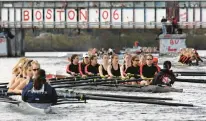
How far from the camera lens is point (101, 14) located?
119 meters

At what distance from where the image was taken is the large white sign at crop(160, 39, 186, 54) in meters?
112

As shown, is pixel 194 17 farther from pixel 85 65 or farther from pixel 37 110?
pixel 37 110

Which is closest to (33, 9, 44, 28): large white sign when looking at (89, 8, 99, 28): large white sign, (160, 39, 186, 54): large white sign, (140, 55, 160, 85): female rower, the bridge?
the bridge

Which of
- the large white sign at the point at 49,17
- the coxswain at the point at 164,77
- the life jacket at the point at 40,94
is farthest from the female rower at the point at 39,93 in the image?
the large white sign at the point at 49,17

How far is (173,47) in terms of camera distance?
112 metres

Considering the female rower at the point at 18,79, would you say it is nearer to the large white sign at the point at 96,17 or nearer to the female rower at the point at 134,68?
the female rower at the point at 134,68

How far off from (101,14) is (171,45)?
11602 mm

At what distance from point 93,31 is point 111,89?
309ft

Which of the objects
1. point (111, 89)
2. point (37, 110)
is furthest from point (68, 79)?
point (37, 110)

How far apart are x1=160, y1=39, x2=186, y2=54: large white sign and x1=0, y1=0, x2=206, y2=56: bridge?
3.24m

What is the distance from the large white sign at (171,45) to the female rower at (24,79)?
257ft

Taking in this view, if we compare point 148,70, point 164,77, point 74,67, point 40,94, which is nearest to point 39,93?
point 40,94

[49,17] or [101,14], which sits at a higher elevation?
[101,14]

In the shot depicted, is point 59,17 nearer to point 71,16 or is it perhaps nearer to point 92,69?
point 71,16
